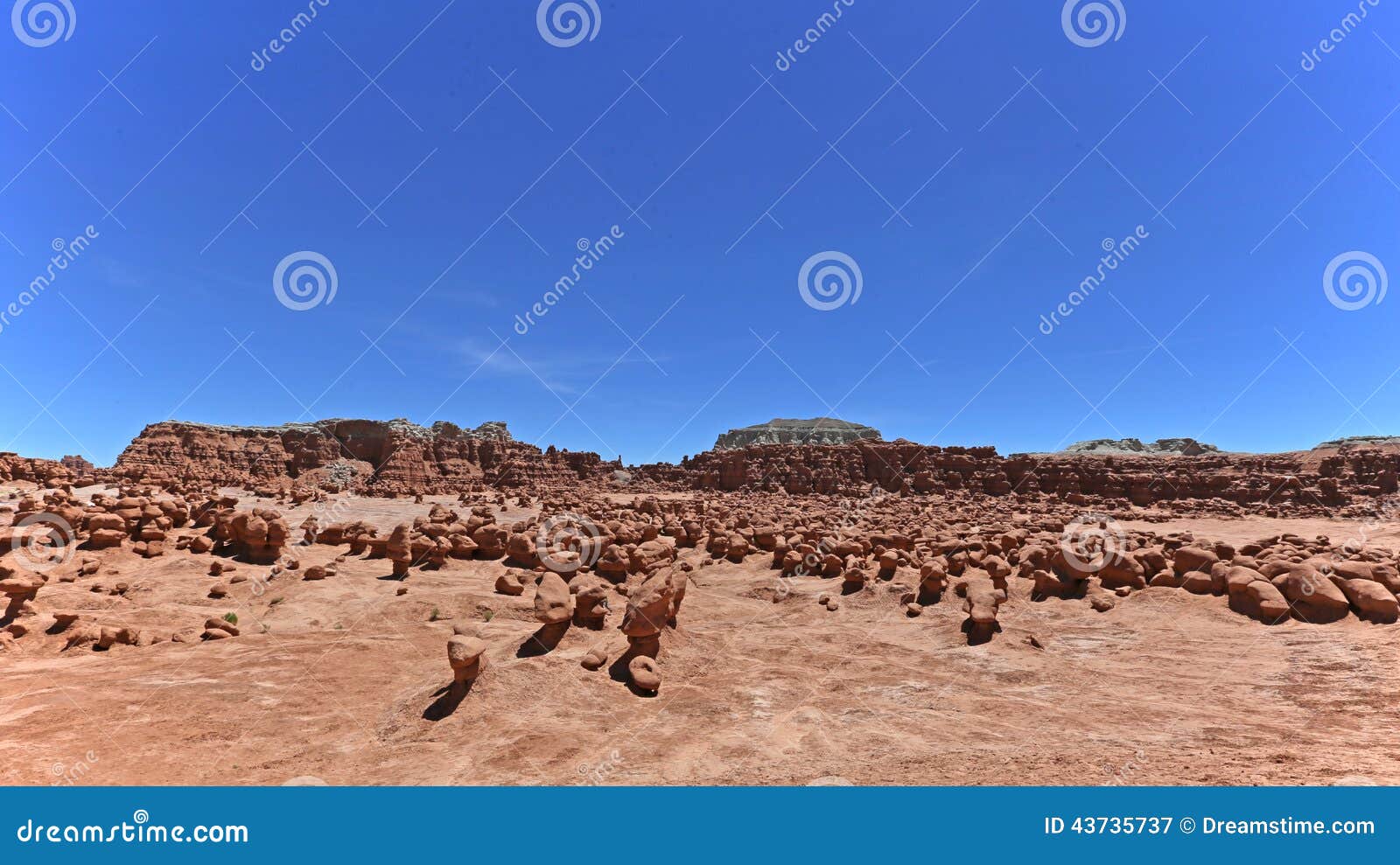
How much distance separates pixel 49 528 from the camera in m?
13.5

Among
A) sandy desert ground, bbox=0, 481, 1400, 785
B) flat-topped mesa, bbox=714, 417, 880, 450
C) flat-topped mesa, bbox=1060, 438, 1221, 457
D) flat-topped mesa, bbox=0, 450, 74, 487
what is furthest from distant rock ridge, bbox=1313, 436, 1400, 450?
flat-topped mesa, bbox=0, 450, 74, 487

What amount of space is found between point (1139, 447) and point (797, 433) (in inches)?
1549

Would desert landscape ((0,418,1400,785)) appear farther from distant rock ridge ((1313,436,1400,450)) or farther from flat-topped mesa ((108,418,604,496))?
distant rock ridge ((1313,436,1400,450))

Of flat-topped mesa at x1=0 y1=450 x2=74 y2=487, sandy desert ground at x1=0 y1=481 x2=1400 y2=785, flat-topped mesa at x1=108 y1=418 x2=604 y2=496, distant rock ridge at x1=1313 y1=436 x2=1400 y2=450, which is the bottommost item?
sandy desert ground at x1=0 y1=481 x2=1400 y2=785

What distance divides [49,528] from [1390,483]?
64813mm

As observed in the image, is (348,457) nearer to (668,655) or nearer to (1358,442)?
(668,655)

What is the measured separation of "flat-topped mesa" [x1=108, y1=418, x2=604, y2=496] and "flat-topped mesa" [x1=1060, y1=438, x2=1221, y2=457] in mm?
57437

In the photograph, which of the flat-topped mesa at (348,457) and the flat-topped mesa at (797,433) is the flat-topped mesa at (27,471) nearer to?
the flat-topped mesa at (348,457)

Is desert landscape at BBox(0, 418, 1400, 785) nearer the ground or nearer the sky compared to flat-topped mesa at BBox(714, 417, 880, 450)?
nearer the ground

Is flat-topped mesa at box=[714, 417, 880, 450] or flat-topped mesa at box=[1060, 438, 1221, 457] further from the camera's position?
flat-topped mesa at box=[714, 417, 880, 450]

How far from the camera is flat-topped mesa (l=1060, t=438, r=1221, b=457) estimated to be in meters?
64.2

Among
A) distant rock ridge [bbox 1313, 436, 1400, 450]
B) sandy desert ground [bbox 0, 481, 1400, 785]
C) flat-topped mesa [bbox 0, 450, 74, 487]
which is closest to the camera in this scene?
sandy desert ground [bbox 0, 481, 1400, 785]

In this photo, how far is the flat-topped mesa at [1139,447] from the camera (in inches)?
2530

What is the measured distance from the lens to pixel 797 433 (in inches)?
3290
